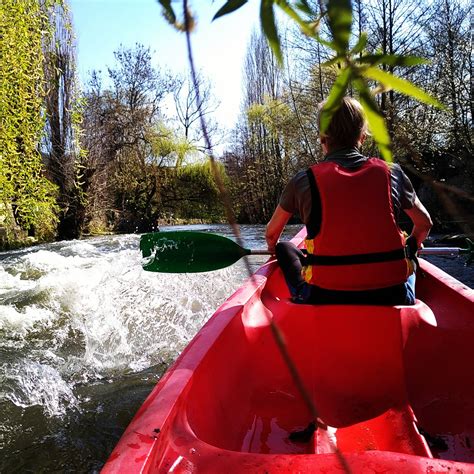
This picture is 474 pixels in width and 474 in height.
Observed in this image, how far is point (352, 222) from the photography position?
1470 millimetres

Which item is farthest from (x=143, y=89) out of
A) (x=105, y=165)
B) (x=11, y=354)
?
(x=11, y=354)

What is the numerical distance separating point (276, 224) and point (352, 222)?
430 mm

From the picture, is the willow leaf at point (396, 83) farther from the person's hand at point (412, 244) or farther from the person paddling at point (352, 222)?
the person's hand at point (412, 244)

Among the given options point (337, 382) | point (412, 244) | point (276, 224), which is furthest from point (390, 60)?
point (412, 244)

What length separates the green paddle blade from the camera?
1.90m

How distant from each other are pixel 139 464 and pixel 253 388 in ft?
2.47

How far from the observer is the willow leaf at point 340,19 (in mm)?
257

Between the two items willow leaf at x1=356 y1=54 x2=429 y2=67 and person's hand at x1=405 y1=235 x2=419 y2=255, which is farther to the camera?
person's hand at x1=405 y1=235 x2=419 y2=255

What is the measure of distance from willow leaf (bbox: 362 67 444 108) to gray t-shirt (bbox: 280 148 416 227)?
1.26 meters

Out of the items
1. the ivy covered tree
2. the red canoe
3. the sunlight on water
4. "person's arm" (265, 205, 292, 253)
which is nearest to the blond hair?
"person's arm" (265, 205, 292, 253)

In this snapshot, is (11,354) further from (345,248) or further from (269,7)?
(269,7)

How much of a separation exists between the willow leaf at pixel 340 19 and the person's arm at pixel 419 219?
1.57 m

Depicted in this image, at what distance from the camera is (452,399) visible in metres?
1.40

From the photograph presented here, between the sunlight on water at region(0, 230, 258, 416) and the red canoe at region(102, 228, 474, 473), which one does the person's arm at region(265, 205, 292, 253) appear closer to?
the red canoe at region(102, 228, 474, 473)
